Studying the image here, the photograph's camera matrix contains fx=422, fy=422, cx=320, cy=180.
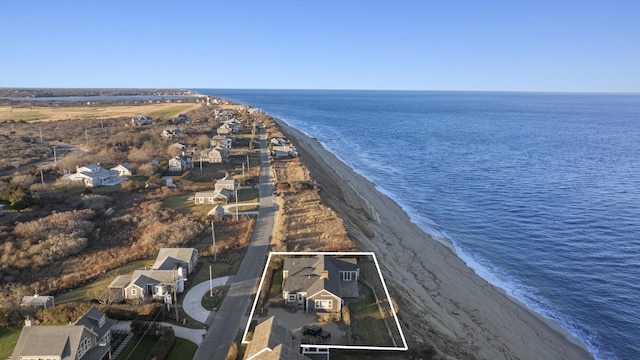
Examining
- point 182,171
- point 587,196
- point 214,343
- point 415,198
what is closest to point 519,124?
point 587,196

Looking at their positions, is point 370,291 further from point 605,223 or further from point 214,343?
point 605,223

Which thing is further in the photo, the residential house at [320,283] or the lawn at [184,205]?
the lawn at [184,205]

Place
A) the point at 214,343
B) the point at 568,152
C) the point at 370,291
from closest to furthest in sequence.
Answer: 1. the point at 214,343
2. the point at 370,291
3. the point at 568,152

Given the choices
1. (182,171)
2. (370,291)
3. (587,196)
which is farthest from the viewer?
(182,171)

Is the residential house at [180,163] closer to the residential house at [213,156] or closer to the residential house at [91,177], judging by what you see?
the residential house at [213,156]

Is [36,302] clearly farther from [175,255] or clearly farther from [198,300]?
[198,300]

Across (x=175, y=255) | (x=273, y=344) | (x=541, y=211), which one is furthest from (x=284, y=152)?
(x=273, y=344)

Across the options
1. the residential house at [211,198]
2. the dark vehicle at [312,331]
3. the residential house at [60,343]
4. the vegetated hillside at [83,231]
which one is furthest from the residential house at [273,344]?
the residential house at [211,198]
